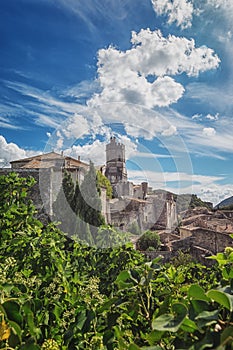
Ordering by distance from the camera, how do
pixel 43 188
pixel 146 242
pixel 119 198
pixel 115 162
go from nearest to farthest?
pixel 43 188
pixel 115 162
pixel 119 198
pixel 146 242

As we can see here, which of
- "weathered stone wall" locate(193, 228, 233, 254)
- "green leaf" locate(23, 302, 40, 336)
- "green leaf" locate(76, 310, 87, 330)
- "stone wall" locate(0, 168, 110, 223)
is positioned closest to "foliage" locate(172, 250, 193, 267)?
"weathered stone wall" locate(193, 228, 233, 254)

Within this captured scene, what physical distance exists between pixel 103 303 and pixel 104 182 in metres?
12.0

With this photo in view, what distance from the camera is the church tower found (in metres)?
8.73

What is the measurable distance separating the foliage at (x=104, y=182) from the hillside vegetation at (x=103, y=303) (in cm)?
948

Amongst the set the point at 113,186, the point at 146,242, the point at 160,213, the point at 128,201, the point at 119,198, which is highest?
the point at 113,186

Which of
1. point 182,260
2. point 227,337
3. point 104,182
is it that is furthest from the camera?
point 104,182

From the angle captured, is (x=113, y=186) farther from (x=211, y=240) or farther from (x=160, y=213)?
(x=160, y=213)

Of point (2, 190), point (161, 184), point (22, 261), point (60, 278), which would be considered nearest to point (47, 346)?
point (60, 278)

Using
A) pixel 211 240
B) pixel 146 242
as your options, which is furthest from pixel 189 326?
pixel 146 242

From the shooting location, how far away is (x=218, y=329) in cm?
40

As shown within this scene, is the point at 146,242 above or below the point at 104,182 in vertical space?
below

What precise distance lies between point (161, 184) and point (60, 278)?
7057 millimetres

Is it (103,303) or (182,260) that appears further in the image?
(182,260)

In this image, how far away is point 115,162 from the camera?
1136 cm
